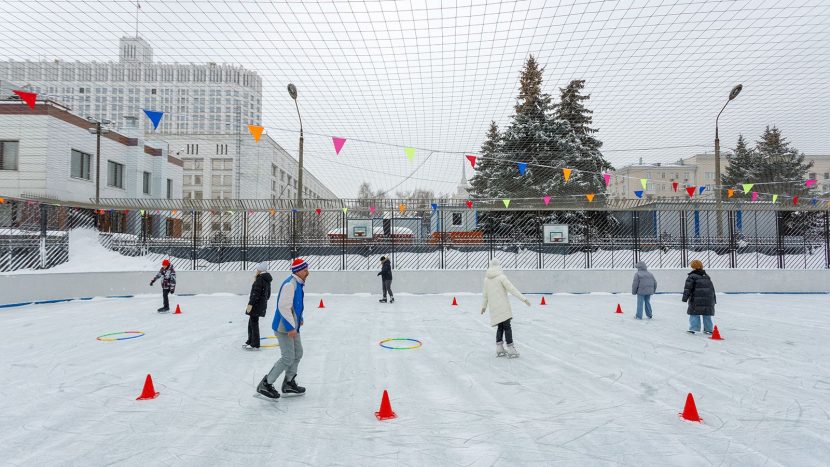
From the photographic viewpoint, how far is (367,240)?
53.6ft

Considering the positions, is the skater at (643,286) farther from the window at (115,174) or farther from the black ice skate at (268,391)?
the window at (115,174)

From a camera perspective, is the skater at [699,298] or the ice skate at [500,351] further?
the skater at [699,298]

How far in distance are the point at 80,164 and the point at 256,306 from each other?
86.6 feet

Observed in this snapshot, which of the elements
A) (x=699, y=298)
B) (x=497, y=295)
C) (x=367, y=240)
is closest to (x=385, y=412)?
(x=497, y=295)

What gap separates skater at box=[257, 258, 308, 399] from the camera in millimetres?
4758

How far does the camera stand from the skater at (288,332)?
187 inches

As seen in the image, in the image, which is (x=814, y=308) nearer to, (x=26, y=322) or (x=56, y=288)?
(x=26, y=322)

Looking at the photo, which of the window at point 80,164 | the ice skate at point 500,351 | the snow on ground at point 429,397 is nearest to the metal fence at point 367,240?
the snow on ground at point 429,397

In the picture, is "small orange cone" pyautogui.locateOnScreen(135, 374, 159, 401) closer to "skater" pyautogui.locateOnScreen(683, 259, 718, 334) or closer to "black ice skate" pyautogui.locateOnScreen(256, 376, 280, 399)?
"black ice skate" pyautogui.locateOnScreen(256, 376, 280, 399)

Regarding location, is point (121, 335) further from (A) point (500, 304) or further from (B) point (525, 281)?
(B) point (525, 281)

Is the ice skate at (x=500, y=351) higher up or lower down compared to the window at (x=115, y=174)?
lower down

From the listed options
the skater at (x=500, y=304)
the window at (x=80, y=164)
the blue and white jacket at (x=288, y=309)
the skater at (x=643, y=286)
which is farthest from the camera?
the window at (x=80, y=164)

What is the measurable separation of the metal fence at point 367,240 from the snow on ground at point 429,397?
20.0 ft

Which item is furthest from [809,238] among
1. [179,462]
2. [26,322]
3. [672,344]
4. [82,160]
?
[82,160]
